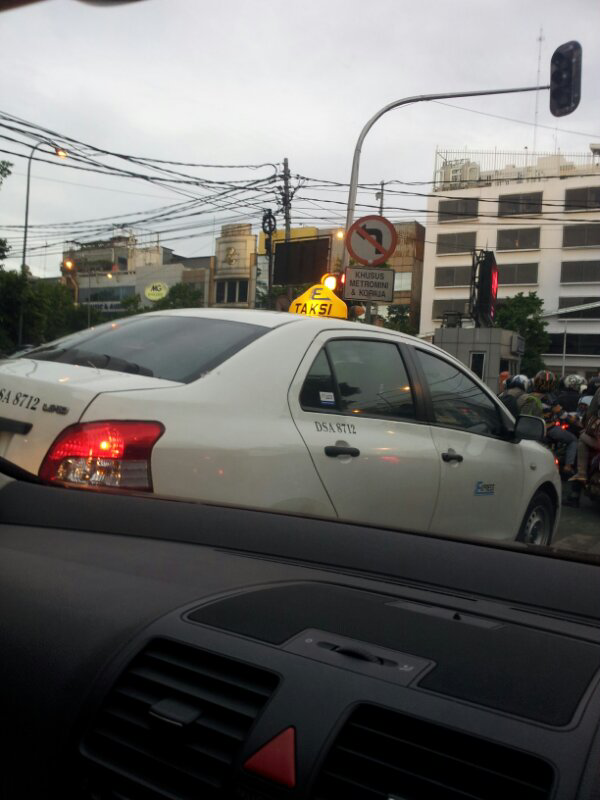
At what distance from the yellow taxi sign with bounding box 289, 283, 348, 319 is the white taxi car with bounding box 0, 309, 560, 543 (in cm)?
617

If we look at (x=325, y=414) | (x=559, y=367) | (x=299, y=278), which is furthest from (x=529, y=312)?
(x=325, y=414)

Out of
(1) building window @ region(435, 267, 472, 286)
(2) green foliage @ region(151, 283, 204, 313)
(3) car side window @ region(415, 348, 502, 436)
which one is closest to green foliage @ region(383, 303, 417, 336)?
(1) building window @ region(435, 267, 472, 286)

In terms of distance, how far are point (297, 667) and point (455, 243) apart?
5398 centimetres

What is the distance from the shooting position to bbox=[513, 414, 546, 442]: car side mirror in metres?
4.55

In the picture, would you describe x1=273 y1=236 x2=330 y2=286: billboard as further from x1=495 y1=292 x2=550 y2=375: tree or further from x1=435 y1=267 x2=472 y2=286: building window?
x1=435 y1=267 x2=472 y2=286: building window

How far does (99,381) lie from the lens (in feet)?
10.0

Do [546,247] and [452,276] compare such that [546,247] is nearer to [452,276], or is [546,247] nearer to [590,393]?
[452,276]

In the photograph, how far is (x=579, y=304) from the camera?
49.5 meters

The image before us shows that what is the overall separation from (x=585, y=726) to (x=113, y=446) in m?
1.96

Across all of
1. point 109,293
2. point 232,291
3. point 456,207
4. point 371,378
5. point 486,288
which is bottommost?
point 371,378

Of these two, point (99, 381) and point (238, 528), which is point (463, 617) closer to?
point (238, 528)

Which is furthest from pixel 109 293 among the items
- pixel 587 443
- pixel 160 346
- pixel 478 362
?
pixel 160 346

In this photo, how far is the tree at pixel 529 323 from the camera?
44000 millimetres

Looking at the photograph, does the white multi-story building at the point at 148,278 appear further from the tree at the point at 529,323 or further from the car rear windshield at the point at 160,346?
the car rear windshield at the point at 160,346
